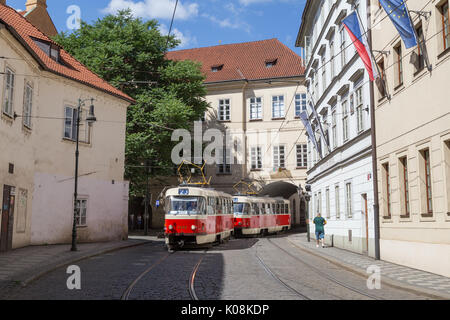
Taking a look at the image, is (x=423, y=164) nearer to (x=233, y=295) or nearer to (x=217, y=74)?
(x=233, y=295)

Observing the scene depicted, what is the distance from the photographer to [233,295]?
9.75 meters

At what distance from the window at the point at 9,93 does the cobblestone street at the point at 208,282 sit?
6.69 m

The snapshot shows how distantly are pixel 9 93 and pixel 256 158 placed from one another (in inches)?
1149

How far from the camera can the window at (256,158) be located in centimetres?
4597

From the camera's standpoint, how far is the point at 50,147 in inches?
935

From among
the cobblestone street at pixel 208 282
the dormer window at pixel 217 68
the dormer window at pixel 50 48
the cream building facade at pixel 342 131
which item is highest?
the dormer window at pixel 217 68

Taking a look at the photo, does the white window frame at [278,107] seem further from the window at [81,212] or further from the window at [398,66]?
the window at [398,66]

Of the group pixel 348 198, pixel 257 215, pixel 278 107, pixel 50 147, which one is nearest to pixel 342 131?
pixel 348 198

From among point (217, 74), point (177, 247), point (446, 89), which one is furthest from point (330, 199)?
point (217, 74)

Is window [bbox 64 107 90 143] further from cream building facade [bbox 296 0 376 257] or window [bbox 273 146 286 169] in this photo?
window [bbox 273 146 286 169]

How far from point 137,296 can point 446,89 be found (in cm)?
921

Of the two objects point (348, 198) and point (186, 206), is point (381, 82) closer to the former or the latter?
point (348, 198)

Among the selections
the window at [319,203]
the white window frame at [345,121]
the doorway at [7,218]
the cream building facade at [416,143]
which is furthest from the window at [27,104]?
the window at [319,203]

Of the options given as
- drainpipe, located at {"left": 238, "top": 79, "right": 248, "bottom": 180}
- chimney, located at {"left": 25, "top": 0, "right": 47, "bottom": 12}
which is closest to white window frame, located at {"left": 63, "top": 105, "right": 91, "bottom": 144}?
drainpipe, located at {"left": 238, "top": 79, "right": 248, "bottom": 180}
